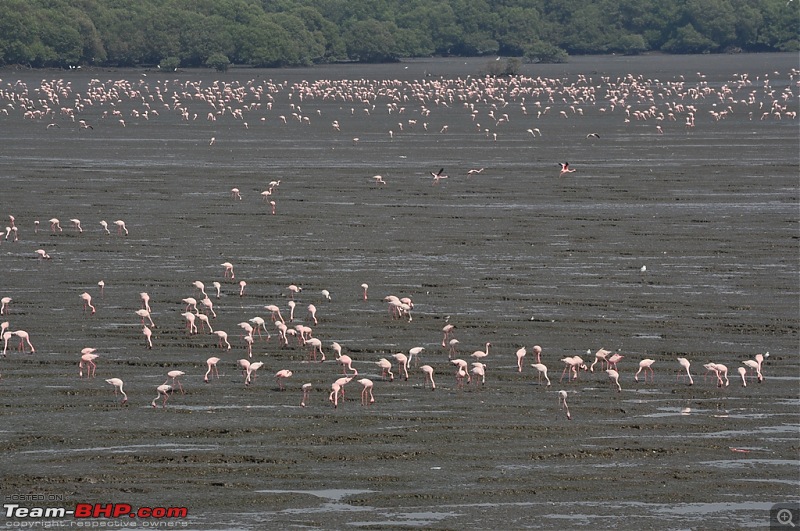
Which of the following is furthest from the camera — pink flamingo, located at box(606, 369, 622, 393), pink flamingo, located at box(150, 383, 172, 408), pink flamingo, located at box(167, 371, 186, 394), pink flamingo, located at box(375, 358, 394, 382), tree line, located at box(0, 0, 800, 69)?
tree line, located at box(0, 0, 800, 69)

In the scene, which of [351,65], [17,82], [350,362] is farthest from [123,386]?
[351,65]

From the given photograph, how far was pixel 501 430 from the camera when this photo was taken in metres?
16.8

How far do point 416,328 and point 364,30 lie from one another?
119780 millimetres

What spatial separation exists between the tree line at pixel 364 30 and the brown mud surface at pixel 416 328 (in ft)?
237

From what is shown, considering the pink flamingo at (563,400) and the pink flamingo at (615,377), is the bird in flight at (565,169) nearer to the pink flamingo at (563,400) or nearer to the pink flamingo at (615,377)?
the pink flamingo at (615,377)

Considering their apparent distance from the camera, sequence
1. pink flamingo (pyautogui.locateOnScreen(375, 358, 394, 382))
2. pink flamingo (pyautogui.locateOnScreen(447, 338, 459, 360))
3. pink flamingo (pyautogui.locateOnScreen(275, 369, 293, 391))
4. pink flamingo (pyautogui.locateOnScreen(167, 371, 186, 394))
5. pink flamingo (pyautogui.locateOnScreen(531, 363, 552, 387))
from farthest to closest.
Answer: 1. pink flamingo (pyautogui.locateOnScreen(447, 338, 459, 360))
2. pink flamingo (pyautogui.locateOnScreen(375, 358, 394, 382))
3. pink flamingo (pyautogui.locateOnScreen(531, 363, 552, 387))
4. pink flamingo (pyautogui.locateOnScreen(275, 369, 293, 391))
5. pink flamingo (pyautogui.locateOnScreen(167, 371, 186, 394))

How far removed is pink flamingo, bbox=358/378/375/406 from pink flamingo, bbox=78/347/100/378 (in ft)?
11.7

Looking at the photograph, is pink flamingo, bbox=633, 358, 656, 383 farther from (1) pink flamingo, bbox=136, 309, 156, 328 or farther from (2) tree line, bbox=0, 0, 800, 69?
(2) tree line, bbox=0, 0, 800, 69

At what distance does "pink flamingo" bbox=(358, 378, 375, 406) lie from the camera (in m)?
17.8

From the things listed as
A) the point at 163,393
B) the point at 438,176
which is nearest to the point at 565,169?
the point at 438,176

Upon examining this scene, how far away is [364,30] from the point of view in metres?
140

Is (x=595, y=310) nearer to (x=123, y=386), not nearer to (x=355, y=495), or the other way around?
(x=123, y=386)

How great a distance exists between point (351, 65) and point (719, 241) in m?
105

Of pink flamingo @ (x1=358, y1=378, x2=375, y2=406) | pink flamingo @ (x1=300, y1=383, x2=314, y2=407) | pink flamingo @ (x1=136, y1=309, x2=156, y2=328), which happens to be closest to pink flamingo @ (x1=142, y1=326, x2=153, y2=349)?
pink flamingo @ (x1=136, y1=309, x2=156, y2=328)
